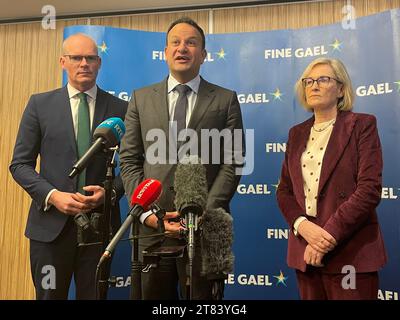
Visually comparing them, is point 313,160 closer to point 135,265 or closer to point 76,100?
point 135,265

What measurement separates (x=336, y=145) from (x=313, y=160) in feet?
0.47

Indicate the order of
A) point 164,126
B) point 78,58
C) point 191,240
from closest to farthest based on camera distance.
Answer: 1. point 191,240
2. point 164,126
3. point 78,58

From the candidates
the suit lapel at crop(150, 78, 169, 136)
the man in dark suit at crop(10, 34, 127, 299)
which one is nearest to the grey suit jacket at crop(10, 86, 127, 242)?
the man in dark suit at crop(10, 34, 127, 299)

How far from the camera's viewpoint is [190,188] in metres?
1.63

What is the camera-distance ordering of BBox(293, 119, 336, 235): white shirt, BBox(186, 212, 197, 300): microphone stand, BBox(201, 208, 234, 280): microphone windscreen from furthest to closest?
BBox(293, 119, 336, 235): white shirt, BBox(201, 208, 234, 280): microphone windscreen, BBox(186, 212, 197, 300): microphone stand

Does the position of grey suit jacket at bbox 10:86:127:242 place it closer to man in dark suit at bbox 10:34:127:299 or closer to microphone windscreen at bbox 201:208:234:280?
man in dark suit at bbox 10:34:127:299

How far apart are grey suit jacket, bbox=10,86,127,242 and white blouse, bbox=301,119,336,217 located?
3.39 feet

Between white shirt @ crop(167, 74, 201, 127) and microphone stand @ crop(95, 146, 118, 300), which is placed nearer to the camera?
microphone stand @ crop(95, 146, 118, 300)

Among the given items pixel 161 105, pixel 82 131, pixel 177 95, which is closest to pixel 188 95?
pixel 177 95

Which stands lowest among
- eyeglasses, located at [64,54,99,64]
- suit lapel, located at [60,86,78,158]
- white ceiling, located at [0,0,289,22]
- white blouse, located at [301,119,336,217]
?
white blouse, located at [301,119,336,217]

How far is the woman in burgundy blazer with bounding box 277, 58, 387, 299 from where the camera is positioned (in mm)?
2127

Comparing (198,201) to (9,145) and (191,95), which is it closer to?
(191,95)

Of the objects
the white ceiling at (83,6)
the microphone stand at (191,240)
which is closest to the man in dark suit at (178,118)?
the white ceiling at (83,6)
